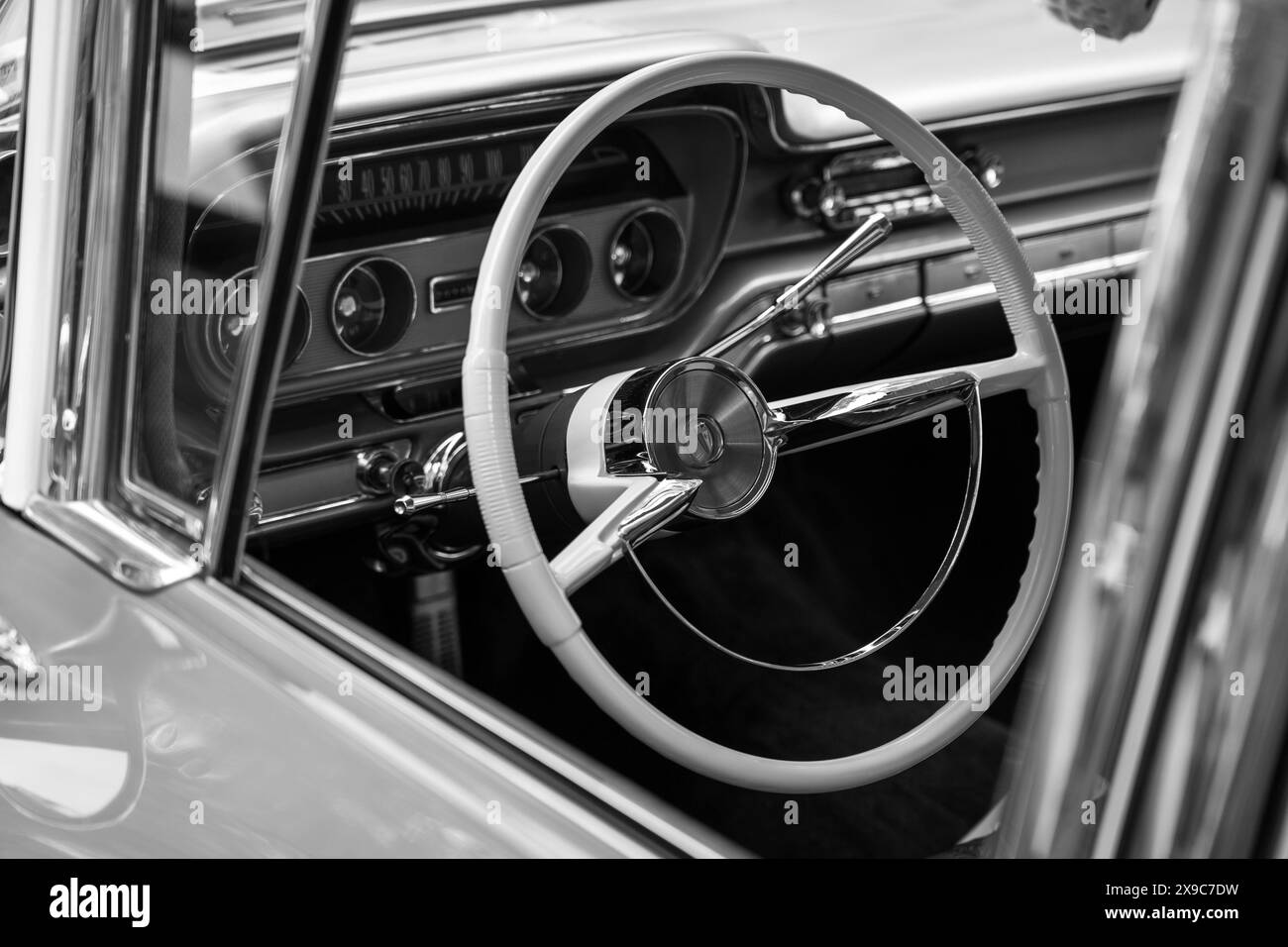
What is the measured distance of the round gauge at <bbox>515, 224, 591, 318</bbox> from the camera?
1.77m

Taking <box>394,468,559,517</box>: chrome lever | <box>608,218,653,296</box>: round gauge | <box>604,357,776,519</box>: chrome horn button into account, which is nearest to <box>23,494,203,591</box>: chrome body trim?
<box>394,468,559,517</box>: chrome lever

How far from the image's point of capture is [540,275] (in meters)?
1.79

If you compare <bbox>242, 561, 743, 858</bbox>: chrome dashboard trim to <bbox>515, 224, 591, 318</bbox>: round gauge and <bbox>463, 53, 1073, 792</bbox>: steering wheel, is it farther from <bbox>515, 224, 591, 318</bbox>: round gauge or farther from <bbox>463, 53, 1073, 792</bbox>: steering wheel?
<bbox>515, 224, 591, 318</bbox>: round gauge

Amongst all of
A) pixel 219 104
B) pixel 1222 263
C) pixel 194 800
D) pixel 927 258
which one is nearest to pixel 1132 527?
pixel 1222 263

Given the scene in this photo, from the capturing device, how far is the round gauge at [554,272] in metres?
1.77

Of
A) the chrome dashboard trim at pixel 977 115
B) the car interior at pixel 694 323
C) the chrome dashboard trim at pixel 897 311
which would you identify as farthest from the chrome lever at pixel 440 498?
the chrome dashboard trim at pixel 977 115

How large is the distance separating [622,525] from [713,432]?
17 centimetres

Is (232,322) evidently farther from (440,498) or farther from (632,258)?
(632,258)

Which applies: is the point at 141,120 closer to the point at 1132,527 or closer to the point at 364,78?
the point at 364,78

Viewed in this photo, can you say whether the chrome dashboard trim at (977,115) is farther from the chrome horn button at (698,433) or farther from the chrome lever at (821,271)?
the chrome horn button at (698,433)

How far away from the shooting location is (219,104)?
1268 millimetres

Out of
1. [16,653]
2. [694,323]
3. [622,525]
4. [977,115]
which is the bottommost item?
[16,653]

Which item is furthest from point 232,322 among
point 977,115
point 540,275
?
point 977,115
